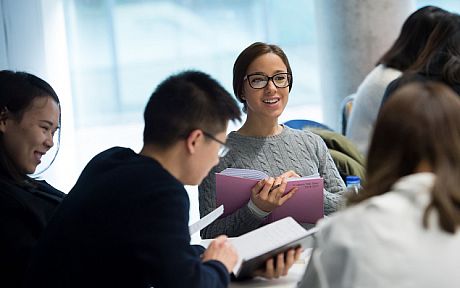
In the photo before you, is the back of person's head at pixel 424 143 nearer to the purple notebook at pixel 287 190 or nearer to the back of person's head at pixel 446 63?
the purple notebook at pixel 287 190

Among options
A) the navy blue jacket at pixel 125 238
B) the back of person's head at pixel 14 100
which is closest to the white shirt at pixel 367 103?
the back of person's head at pixel 14 100

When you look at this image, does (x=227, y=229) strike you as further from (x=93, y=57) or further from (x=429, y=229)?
(x=93, y=57)

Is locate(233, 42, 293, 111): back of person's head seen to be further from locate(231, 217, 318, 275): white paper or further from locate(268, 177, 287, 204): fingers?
locate(231, 217, 318, 275): white paper

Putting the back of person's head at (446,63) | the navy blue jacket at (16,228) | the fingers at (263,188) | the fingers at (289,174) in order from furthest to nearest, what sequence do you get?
the back of person's head at (446,63) < the fingers at (289,174) < the fingers at (263,188) < the navy blue jacket at (16,228)

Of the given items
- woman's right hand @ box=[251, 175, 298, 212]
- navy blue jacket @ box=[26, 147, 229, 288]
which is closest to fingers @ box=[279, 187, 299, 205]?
woman's right hand @ box=[251, 175, 298, 212]

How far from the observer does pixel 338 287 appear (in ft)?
5.89

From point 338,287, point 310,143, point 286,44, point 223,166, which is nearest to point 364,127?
point 310,143

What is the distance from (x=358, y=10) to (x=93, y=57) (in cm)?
272

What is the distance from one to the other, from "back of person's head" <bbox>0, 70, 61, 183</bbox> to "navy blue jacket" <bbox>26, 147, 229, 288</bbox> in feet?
1.38

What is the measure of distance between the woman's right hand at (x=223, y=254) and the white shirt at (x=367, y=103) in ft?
5.37

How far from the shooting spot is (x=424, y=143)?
172 cm

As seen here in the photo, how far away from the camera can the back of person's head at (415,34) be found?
352cm

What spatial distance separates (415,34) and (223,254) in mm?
1647

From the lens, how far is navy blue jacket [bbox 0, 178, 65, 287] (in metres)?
2.39
